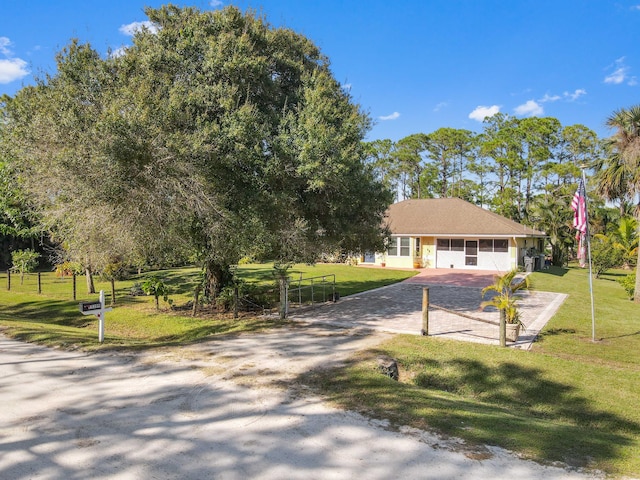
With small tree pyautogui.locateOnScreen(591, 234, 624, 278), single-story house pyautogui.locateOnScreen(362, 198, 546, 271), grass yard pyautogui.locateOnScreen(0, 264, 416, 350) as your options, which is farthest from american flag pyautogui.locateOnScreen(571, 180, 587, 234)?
small tree pyautogui.locateOnScreen(591, 234, 624, 278)

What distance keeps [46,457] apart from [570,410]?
23.0ft

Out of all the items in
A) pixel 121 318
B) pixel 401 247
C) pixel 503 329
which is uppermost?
pixel 401 247

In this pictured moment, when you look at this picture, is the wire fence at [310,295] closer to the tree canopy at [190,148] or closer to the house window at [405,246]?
the tree canopy at [190,148]

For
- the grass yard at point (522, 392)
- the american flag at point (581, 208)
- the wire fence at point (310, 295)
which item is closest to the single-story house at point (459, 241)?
the wire fence at point (310, 295)

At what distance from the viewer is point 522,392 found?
23.0 feet

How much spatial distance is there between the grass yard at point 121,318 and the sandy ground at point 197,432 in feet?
7.33

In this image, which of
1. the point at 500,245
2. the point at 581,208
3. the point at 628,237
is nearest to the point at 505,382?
the point at 581,208

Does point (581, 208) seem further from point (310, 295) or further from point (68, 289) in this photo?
point (68, 289)

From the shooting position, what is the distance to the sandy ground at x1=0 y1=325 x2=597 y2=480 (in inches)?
149

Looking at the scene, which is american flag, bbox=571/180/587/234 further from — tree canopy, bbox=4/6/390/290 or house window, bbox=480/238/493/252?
house window, bbox=480/238/493/252

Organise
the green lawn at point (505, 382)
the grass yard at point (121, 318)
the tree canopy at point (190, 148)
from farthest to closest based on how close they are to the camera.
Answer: the grass yard at point (121, 318) < the tree canopy at point (190, 148) < the green lawn at point (505, 382)

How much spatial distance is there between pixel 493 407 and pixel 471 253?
67.0 ft

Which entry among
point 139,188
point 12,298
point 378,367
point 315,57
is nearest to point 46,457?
point 378,367

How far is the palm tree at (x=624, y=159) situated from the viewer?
1496cm
